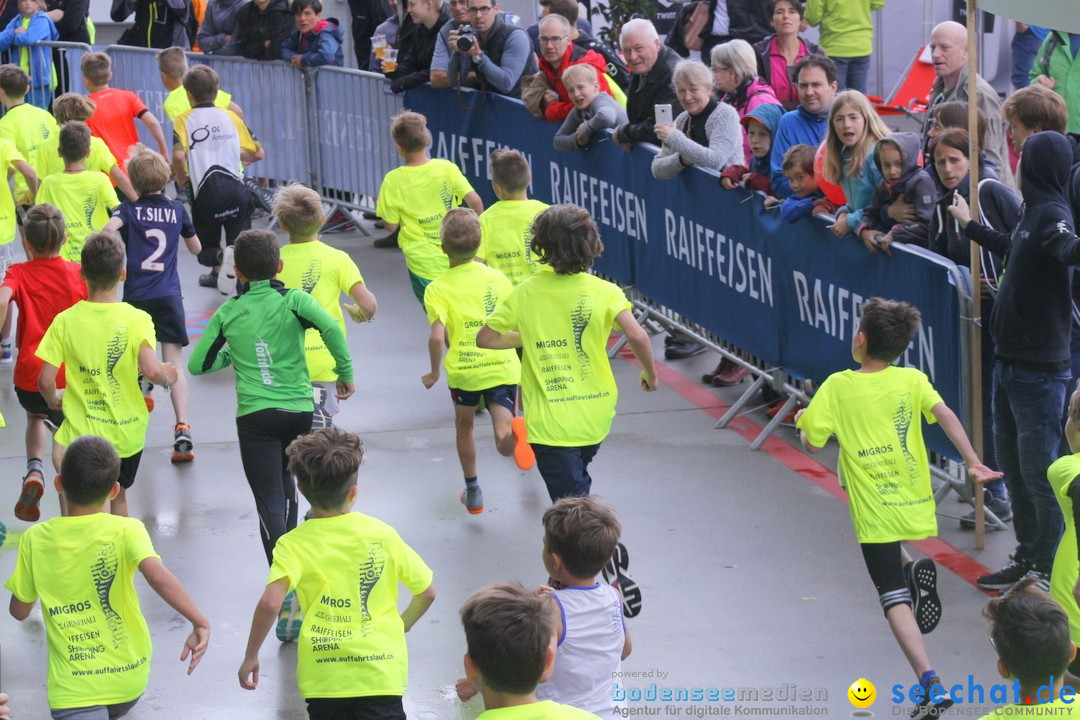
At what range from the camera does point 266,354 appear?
22.4 feet

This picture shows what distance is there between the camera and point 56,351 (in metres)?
7.14

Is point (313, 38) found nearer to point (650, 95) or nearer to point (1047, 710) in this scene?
point (650, 95)

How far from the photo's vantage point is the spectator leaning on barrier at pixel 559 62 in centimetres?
1159

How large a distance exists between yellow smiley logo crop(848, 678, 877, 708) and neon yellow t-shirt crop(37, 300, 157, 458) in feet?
11.8

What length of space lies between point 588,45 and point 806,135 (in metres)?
3.39

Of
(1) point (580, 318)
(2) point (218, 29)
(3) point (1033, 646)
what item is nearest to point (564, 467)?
(1) point (580, 318)

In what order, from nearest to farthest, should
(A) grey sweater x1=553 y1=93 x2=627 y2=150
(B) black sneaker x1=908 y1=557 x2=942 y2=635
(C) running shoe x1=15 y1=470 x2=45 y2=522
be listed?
(B) black sneaker x1=908 y1=557 x2=942 y2=635, (C) running shoe x1=15 y1=470 x2=45 y2=522, (A) grey sweater x1=553 y1=93 x2=627 y2=150

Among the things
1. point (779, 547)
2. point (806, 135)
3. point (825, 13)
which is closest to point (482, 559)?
point (779, 547)

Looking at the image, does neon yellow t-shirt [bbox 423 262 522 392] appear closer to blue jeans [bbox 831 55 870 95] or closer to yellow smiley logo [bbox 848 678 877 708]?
yellow smiley logo [bbox 848 678 877 708]

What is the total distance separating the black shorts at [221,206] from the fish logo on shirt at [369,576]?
7685 millimetres

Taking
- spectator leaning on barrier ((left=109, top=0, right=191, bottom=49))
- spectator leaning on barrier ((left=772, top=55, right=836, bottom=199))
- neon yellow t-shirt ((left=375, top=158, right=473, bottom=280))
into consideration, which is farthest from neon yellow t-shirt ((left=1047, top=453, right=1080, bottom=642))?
spectator leaning on barrier ((left=109, top=0, right=191, bottom=49))

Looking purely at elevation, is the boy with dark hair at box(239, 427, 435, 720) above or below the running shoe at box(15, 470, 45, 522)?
above

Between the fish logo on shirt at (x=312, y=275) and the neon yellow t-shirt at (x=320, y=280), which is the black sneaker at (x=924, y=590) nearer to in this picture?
the neon yellow t-shirt at (x=320, y=280)

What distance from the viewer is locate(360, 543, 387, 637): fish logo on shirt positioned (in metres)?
4.91
